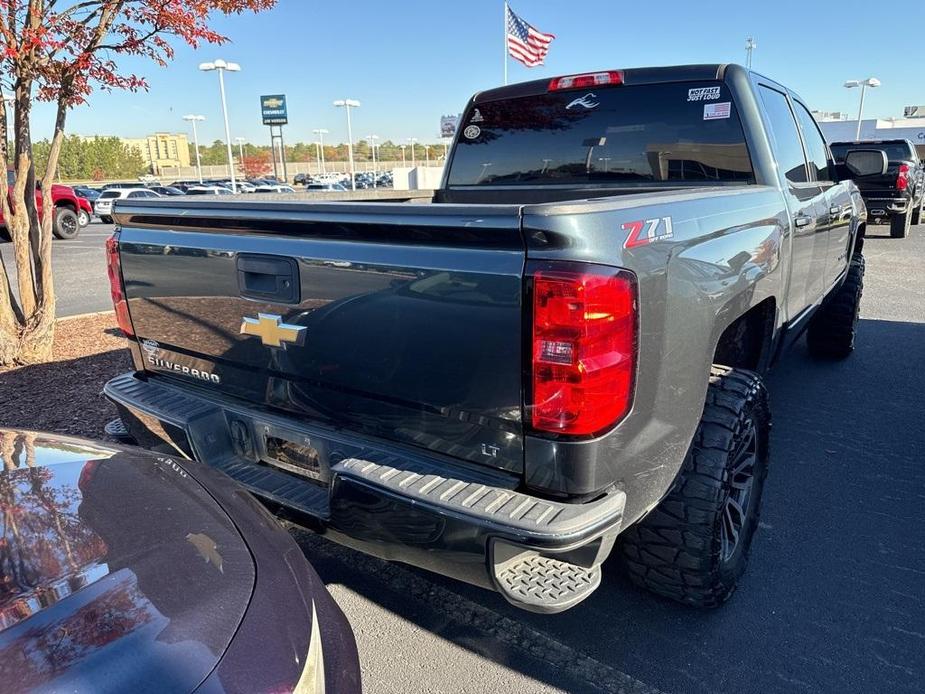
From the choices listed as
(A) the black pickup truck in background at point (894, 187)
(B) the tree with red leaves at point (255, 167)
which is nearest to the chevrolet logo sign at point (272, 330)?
(A) the black pickup truck in background at point (894, 187)

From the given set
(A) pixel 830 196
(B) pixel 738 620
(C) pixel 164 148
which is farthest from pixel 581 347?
(C) pixel 164 148

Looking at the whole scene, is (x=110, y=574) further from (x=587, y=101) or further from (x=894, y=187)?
(x=894, y=187)

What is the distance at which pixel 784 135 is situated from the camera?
151 inches

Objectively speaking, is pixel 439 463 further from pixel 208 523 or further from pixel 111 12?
pixel 111 12

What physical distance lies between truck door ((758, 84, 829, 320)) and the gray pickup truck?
0.19 metres

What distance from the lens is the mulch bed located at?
14.7ft

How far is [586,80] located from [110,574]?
3.43 meters

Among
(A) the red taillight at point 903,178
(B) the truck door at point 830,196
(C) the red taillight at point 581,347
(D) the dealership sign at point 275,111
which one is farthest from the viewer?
(D) the dealership sign at point 275,111

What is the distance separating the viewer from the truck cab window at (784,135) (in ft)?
11.8

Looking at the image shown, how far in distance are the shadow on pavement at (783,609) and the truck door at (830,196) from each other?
1.41 metres

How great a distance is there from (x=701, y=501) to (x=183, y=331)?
6.97ft

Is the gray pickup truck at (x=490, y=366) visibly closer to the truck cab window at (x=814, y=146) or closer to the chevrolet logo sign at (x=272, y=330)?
the chevrolet logo sign at (x=272, y=330)

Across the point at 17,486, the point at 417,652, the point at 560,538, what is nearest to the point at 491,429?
the point at 560,538

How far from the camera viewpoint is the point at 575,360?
5.89ft
